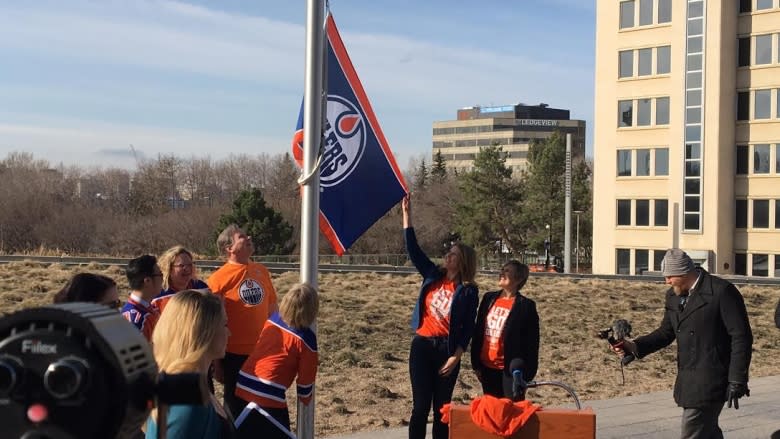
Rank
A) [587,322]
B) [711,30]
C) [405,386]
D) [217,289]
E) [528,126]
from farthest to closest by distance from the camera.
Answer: [528,126]
[711,30]
[587,322]
[405,386]
[217,289]

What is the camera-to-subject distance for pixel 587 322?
20.4m

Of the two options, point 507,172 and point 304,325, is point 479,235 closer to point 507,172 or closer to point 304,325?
Result: point 507,172

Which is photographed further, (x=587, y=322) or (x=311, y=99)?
(x=587, y=322)

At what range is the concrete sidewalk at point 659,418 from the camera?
9.48 m

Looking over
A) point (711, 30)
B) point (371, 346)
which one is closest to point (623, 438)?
point (371, 346)

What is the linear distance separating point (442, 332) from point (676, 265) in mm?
1878

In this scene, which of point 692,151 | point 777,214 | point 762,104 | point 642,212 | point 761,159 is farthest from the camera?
point 642,212

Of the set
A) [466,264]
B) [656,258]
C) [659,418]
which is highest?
[466,264]

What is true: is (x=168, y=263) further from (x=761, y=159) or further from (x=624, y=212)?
(x=624, y=212)

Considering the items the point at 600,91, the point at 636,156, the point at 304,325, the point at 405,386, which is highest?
the point at 600,91

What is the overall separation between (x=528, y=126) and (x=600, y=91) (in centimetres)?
11381

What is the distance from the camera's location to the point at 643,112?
66.2 meters

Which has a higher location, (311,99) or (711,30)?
(711,30)

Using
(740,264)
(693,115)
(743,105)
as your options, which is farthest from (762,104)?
(740,264)
